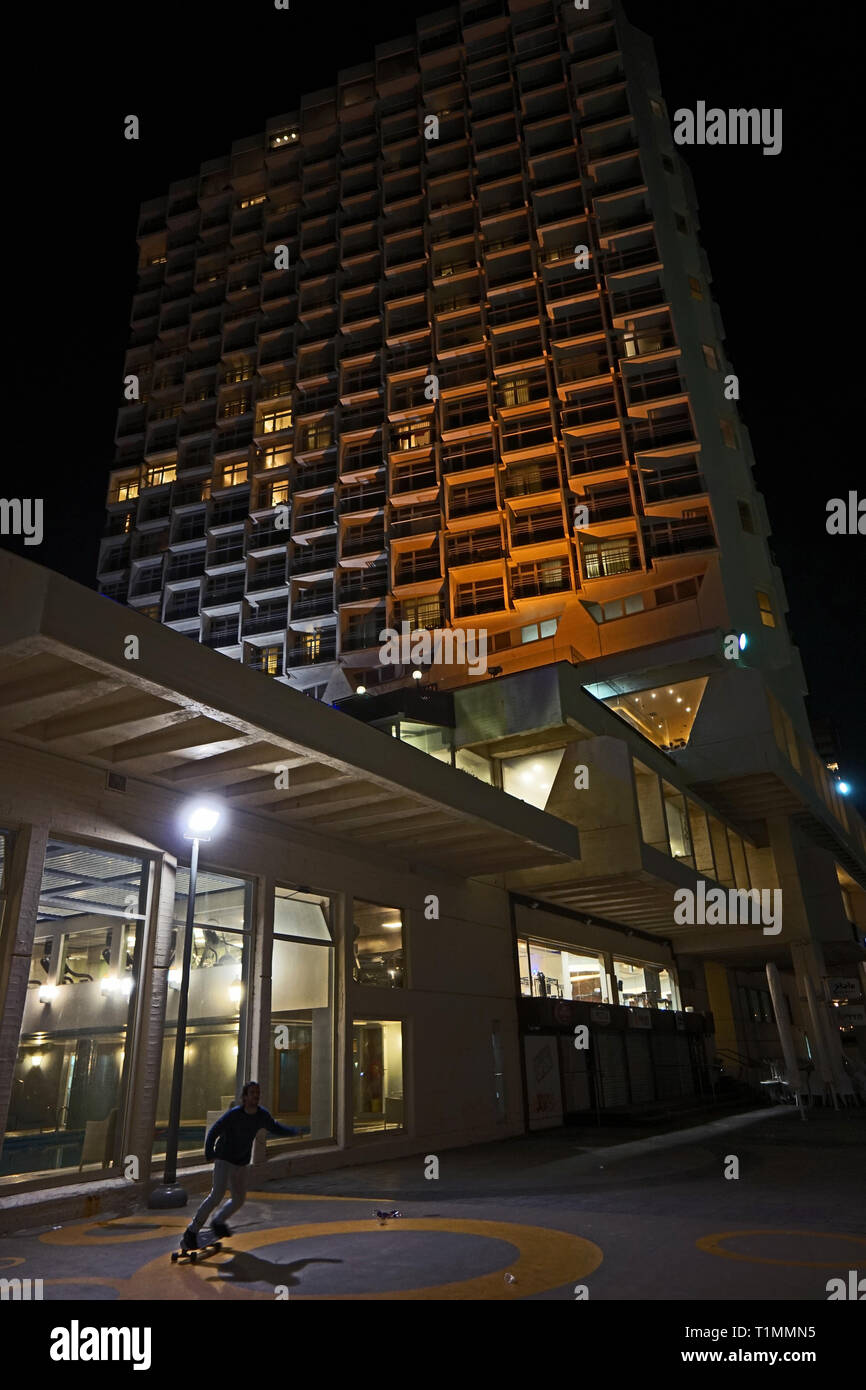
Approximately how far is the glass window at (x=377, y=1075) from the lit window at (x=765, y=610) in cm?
3102

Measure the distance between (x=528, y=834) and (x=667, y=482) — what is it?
33.5 m

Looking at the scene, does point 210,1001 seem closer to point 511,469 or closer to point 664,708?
point 664,708

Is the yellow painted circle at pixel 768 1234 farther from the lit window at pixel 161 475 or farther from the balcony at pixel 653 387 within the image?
the lit window at pixel 161 475

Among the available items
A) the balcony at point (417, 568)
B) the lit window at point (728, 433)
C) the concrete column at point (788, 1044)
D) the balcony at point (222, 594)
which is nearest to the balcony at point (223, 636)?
the balcony at point (222, 594)

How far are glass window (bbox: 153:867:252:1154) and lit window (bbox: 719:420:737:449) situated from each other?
145 feet

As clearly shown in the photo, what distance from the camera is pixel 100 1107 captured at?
37.2 feet

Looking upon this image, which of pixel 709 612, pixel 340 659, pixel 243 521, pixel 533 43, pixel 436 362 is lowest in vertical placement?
pixel 709 612

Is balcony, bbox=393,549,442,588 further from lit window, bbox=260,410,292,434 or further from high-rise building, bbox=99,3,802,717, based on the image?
lit window, bbox=260,410,292,434

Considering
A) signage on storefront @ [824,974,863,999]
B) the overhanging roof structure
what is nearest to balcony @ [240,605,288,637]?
A: signage on storefront @ [824,974,863,999]

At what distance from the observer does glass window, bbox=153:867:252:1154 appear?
43.0ft

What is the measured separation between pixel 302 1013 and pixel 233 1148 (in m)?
6.51

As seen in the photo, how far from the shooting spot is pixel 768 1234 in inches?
324

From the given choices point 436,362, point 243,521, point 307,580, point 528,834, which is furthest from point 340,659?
point 528,834
